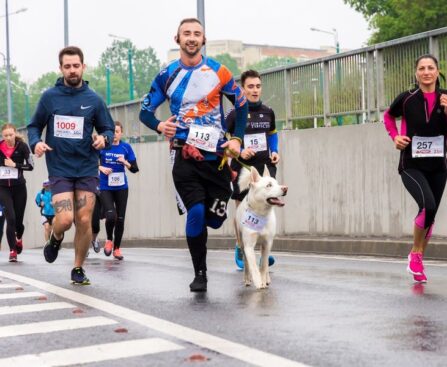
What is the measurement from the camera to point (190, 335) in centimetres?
648

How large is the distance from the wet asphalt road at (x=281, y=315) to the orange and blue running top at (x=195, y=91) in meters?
1.43

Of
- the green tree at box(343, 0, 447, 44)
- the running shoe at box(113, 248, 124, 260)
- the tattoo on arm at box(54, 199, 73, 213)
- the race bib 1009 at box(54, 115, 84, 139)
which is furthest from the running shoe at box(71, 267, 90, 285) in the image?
the green tree at box(343, 0, 447, 44)

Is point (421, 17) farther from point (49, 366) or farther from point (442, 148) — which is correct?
point (49, 366)

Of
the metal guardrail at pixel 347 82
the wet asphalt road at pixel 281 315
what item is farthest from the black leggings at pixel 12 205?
the metal guardrail at pixel 347 82

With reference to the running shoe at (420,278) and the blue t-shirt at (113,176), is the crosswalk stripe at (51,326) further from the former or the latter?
the blue t-shirt at (113,176)

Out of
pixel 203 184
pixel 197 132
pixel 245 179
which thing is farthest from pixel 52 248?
pixel 197 132

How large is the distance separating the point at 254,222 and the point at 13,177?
7.50 metres

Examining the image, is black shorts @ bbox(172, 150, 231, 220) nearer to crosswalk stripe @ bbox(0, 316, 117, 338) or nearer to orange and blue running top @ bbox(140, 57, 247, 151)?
orange and blue running top @ bbox(140, 57, 247, 151)

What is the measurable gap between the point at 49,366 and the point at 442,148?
17.0ft

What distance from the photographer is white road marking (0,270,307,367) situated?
5553 millimetres

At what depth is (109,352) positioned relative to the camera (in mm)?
5957

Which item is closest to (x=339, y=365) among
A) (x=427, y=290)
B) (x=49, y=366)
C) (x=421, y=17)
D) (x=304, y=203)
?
(x=49, y=366)

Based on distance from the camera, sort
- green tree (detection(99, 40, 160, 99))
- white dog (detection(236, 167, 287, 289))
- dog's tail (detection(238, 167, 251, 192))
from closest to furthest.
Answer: white dog (detection(236, 167, 287, 289)) → dog's tail (detection(238, 167, 251, 192)) → green tree (detection(99, 40, 160, 99))

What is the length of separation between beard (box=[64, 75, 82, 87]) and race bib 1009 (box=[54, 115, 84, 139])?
12.7 inches
